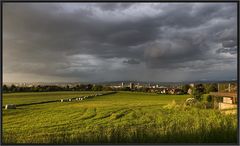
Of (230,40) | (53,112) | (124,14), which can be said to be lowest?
(53,112)

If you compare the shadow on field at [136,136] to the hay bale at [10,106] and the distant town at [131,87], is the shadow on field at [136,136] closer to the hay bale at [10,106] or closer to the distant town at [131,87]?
the hay bale at [10,106]

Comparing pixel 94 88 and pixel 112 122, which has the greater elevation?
pixel 94 88

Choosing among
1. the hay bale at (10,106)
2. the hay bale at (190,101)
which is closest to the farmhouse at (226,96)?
the hay bale at (190,101)

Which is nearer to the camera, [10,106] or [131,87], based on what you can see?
[10,106]

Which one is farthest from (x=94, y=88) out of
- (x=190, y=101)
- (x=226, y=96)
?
(x=226, y=96)

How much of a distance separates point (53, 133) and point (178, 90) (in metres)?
1.92

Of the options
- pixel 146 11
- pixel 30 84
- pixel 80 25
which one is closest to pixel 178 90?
pixel 146 11

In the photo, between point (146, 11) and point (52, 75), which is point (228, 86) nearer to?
point (146, 11)

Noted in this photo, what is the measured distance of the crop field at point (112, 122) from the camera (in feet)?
20.0

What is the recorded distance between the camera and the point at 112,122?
247 inches

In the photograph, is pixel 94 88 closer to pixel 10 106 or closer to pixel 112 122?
pixel 112 122

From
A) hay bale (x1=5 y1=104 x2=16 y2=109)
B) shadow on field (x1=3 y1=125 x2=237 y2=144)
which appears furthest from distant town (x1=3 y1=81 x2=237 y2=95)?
shadow on field (x1=3 y1=125 x2=237 y2=144)

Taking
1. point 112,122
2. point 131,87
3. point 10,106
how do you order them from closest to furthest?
point 10,106 < point 112,122 < point 131,87

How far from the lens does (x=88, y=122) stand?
621 centimetres
